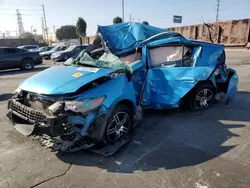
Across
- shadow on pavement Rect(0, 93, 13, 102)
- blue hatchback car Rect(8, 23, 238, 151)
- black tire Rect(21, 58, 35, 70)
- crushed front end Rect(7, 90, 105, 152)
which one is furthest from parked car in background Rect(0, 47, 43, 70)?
crushed front end Rect(7, 90, 105, 152)

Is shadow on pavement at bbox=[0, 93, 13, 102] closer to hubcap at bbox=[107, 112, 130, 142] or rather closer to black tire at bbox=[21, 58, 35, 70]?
hubcap at bbox=[107, 112, 130, 142]

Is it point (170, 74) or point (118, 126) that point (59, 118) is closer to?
point (118, 126)

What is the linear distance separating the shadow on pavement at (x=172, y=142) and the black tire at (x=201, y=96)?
165mm

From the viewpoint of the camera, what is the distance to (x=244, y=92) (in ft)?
22.3

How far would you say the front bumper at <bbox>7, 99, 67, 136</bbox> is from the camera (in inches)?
109

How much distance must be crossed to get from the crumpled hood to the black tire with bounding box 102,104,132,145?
662 millimetres

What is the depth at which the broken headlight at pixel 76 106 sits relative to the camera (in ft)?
9.33

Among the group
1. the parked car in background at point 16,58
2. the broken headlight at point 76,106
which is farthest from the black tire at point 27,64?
the broken headlight at point 76,106

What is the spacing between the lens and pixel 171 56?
16.0 ft

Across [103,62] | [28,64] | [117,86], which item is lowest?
[28,64]

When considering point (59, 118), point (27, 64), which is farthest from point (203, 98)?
point (27, 64)

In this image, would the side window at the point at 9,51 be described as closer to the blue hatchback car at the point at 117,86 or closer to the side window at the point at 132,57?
the blue hatchback car at the point at 117,86

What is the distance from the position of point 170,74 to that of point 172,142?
158cm

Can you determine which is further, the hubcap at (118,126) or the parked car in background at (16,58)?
the parked car in background at (16,58)
